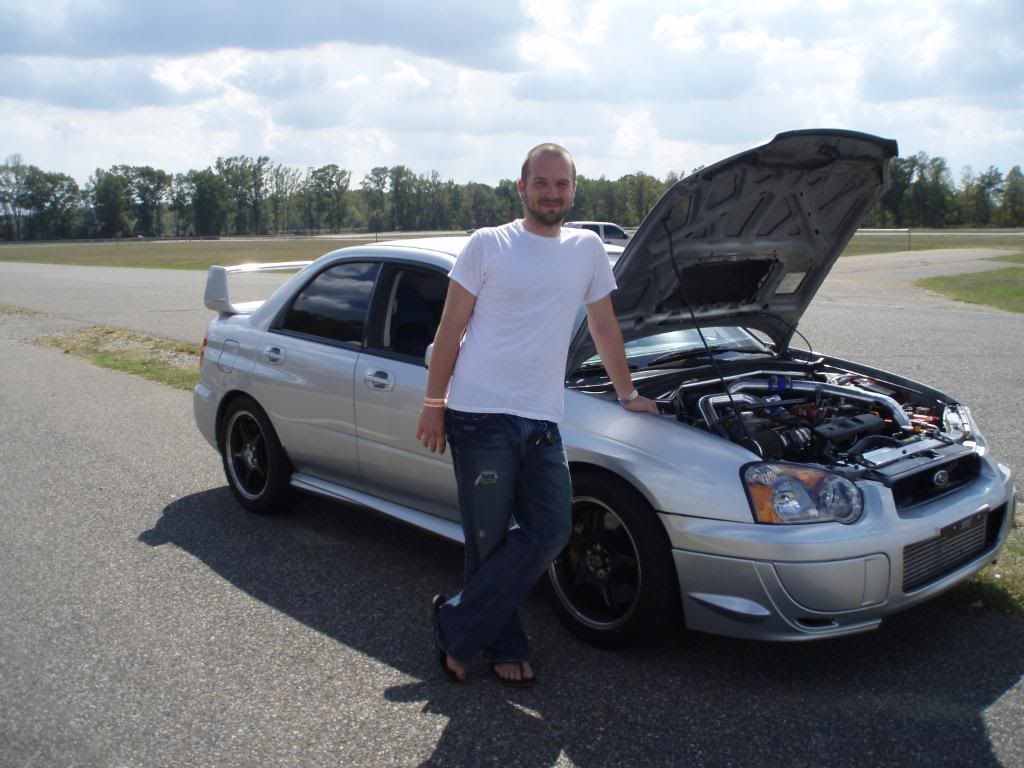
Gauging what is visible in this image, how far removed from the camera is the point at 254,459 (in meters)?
5.66

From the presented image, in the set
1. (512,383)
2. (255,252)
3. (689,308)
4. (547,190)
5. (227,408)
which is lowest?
(255,252)

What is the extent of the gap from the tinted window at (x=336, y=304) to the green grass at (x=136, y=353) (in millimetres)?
5326

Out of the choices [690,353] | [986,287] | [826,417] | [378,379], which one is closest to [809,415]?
[826,417]

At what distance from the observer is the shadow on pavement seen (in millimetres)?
3115

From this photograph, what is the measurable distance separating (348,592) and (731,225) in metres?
2.38

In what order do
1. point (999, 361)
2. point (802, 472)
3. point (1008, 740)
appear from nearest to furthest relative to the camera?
point (1008, 740)
point (802, 472)
point (999, 361)

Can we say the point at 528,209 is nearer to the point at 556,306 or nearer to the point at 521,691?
the point at 556,306

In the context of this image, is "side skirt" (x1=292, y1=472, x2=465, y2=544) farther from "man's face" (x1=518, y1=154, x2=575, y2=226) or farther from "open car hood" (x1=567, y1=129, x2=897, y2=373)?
"man's face" (x1=518, y1=154, x2=575, y2=226)

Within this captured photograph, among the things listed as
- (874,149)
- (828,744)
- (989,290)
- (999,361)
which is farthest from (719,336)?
(989,290)

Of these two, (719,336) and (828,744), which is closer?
(828,744)

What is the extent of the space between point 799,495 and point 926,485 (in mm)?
710

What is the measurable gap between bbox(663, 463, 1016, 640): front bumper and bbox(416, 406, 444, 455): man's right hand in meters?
0.87

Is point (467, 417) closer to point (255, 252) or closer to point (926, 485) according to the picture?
point (926, 485)

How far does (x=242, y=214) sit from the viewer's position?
142 metres
